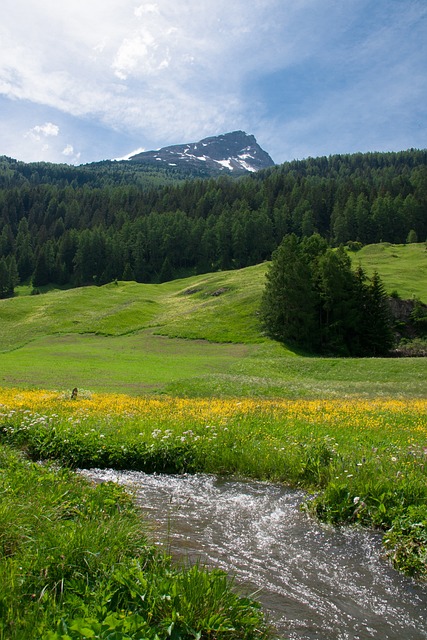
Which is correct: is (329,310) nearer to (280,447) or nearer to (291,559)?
(280,447)

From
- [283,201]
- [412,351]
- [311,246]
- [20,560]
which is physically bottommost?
[412,351]

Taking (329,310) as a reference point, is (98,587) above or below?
below

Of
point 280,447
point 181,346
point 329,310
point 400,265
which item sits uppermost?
point 400,265

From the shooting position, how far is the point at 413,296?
226 feet

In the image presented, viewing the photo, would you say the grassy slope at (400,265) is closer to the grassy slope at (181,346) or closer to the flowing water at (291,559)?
the grassy slope at (181,346)

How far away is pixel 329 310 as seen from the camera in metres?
61.2

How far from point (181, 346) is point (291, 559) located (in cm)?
5224

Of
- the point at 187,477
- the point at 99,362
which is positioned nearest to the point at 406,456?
the point at 187,477

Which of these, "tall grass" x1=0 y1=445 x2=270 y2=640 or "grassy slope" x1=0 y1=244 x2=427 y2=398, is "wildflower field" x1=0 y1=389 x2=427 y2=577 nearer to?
"tall grass" x1=0 y1=445 x2=270 y2=640

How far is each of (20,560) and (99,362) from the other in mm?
39655

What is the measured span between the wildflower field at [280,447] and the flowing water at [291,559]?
1.80 ft

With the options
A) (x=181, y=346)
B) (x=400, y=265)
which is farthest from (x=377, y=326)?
(x=400, y=265)

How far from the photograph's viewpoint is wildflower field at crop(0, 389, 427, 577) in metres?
8.27

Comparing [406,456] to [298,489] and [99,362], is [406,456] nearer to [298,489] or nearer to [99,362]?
[298,489]
